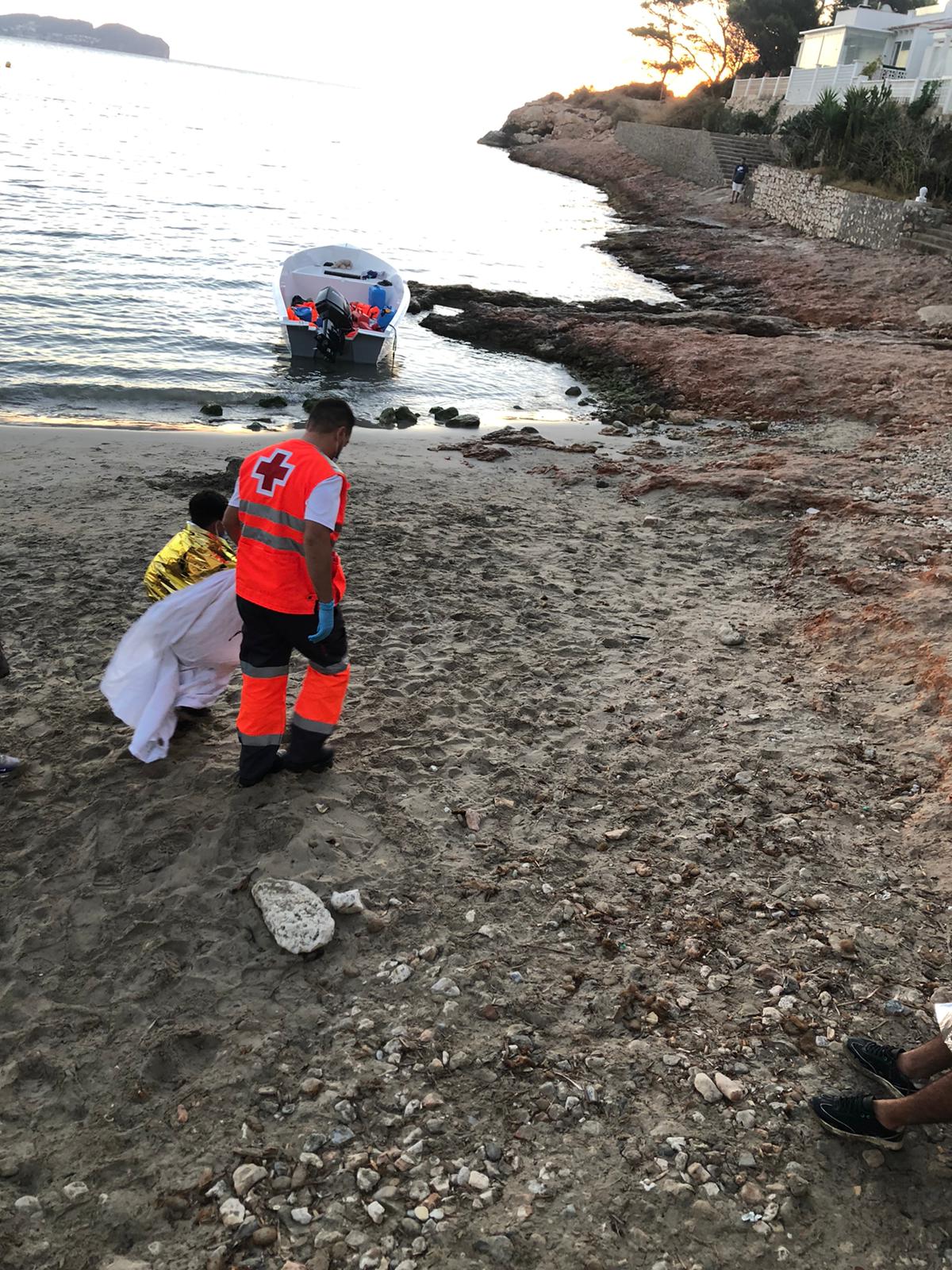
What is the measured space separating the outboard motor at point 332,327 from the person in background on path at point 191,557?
40.4ft

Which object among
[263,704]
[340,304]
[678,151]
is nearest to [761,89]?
[678,151]

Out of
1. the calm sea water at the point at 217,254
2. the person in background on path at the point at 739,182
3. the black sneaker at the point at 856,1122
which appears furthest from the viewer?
the person in background on path at the point at 739,182

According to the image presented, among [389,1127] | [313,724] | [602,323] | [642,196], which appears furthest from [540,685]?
[642,196]

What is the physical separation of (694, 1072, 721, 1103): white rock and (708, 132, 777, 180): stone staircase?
152 feet

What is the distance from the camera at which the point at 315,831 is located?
13.8ft

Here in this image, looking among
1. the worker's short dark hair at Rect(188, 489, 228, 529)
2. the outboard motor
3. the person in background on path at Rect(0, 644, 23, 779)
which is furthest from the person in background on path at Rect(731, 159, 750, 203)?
the person in background on path at Rect(0, 644, 23, 779)

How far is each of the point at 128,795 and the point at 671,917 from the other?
2637mm

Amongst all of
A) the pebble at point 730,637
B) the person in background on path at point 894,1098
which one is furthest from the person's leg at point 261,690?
the pebble at point 730,637

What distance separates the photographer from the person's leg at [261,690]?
13.9 feet

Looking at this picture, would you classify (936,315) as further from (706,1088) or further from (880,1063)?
(706,1088)

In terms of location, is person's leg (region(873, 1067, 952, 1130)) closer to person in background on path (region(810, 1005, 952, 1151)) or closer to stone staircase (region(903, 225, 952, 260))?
person in background on path (region(810, 1005, 952, 1151))

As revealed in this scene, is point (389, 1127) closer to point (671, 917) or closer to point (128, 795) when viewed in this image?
point (671, 917)

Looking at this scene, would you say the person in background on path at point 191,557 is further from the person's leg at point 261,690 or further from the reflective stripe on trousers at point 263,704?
the reflective stripe on trousers at point 263,704

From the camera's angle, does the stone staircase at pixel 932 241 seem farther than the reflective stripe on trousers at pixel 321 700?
Yes
